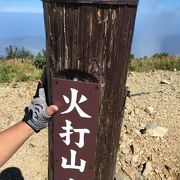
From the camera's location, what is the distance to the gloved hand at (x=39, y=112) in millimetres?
2902

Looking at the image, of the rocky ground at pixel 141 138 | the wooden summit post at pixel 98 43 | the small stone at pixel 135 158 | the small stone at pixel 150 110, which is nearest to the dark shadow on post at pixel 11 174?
the rocky ground at pixel 141 138

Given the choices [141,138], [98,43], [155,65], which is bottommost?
[155,65]

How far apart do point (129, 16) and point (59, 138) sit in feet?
2.86

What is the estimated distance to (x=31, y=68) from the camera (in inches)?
424

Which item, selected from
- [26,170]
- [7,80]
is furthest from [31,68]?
[26,170]

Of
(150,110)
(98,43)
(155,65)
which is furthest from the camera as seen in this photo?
(155,65)

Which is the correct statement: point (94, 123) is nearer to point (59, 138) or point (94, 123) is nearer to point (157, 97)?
point (59, 138)

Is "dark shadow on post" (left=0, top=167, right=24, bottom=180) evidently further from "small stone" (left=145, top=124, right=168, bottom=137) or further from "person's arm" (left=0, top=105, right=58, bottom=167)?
"person's arm" (left=0, top=105, right=58, bottom=167)

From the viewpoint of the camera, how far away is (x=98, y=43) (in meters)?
2.69

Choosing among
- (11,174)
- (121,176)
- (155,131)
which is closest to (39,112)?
(121,176)

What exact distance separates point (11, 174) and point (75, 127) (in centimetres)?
355

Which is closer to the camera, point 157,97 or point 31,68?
point 157,97

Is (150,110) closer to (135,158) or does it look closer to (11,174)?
(135,158)

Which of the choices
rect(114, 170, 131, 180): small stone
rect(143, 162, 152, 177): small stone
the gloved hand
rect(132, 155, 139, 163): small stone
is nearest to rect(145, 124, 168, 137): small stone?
rect(132, 155, 139, 163): small stone
